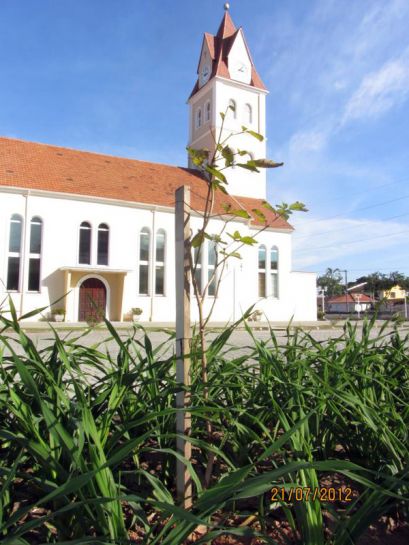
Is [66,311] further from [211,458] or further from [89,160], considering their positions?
[211,458]

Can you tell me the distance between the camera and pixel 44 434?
6.11 feet

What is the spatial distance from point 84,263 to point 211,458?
2458 centimetres

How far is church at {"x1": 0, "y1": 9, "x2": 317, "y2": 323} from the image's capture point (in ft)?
77.8

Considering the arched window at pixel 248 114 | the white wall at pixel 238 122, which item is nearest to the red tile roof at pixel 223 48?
the white wall at pixel 238 122

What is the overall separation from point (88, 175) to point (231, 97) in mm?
14396

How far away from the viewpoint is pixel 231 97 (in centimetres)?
3462

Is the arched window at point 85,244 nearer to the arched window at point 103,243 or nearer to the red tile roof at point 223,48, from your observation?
the arched window at point 103,243

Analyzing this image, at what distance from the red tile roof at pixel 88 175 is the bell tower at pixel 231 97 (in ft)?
9.76

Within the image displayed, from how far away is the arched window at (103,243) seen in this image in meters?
25.9

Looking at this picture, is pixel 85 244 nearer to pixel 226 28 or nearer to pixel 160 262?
pixel 160 262

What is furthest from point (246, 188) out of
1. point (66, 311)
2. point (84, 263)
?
point (66, 311)
